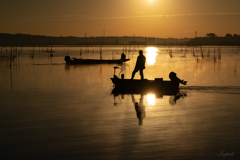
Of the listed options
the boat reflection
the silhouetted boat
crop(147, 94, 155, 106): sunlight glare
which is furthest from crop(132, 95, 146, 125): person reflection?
the silhouetted boat

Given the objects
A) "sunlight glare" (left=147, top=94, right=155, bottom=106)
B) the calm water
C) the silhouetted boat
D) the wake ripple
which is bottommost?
the calm water

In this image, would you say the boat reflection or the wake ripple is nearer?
the boat reflection

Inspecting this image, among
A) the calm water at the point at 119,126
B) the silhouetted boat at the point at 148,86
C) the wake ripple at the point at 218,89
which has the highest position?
the silhouetted boat at the point at 148,86

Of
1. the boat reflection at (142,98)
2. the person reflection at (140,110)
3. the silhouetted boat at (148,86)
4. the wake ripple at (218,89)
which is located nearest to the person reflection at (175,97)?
the boat reflection at (142,98)

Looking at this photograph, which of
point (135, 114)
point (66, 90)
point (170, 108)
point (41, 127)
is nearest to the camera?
point (41, 127)

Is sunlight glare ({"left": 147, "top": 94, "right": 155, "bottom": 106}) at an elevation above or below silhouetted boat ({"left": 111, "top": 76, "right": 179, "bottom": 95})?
below

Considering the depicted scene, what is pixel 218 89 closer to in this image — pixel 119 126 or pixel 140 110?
pixel 140 110

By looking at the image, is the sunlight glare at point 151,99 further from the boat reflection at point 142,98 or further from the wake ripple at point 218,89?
the wake ripple at point 218,89

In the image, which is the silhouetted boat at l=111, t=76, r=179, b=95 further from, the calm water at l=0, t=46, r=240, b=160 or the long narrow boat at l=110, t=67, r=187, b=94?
the calm water at l=0, t=46, r=240, b=160

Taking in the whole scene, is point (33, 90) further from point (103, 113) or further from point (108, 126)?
point (108, 126)

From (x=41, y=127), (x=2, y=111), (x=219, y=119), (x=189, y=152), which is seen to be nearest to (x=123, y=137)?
(x=189, y=152)

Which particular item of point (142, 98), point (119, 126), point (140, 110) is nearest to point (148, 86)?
point (142, 98)

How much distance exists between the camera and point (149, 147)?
8.15 m

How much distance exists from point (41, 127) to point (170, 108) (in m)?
5.49
